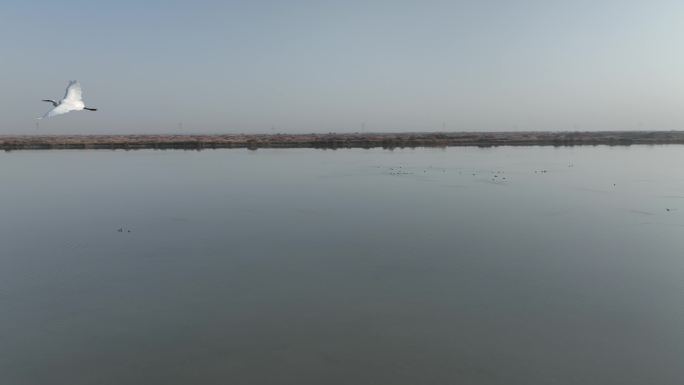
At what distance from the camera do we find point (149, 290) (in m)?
8.08

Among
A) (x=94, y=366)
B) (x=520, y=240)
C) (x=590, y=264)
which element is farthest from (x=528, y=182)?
(x=94, y=366)

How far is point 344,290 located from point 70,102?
6048 millimetres

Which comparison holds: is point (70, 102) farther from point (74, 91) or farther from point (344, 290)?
point (344, 290)

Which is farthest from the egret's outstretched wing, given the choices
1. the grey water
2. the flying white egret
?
the grey water

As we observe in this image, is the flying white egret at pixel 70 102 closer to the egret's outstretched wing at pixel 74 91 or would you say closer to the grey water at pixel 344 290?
the egret's outstretched wing at pixel 74 91

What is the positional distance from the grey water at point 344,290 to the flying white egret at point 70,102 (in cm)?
294

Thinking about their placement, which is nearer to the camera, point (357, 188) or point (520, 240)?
point (520, 240)

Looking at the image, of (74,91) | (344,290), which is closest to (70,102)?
(74,91)

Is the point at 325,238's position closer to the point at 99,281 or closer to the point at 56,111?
the point at 99,281

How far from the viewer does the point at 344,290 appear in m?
8.03

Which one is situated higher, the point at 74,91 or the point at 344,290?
the point at 74,91

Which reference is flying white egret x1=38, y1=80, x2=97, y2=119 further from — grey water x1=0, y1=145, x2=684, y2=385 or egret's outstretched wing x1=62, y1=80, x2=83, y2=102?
grey water x1=0, y1=145, x2=684, y2=385

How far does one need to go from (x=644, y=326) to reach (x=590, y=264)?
2.92m

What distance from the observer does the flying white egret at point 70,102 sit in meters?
8.70
